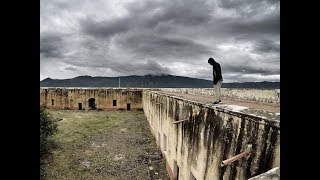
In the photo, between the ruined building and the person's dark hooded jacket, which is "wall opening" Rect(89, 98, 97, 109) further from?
the person's dark hooded jacket

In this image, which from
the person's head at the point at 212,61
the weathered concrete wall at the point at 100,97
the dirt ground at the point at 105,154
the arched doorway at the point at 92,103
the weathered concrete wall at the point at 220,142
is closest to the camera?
the weathered concrete wall at the point at 220,142

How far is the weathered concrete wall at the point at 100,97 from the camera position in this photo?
3822 cm

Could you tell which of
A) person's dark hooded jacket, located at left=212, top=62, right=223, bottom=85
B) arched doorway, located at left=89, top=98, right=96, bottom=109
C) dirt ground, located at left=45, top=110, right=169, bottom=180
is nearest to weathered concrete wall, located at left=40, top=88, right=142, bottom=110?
arched doorway, located at left=89, top=98, right=96, bottom=109

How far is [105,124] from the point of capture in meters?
26.5

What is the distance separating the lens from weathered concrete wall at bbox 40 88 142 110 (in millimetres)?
38219

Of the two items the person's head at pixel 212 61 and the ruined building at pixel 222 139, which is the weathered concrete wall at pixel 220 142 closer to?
the ruined building at pixel 222 139

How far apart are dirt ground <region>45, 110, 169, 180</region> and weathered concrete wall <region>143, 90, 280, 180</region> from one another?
13.6ft

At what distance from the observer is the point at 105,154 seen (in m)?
16.3

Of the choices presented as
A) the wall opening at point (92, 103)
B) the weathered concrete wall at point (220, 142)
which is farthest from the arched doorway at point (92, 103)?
the weathered concrete wall at point (220, 142)

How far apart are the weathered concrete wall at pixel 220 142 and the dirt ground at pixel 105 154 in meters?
4.16

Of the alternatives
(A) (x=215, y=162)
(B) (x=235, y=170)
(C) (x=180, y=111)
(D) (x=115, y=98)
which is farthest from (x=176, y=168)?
(D) (x=115, y=98)

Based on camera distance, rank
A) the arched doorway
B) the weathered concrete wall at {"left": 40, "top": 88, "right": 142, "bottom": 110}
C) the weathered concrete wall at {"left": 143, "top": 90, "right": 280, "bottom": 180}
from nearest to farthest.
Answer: the weathered concrete wall at {"left": 143, "top": 90, "right": 280, "bottom": 180}
the weathered concrete wall at {"left": 40, "top": 88, "right": 142, "bottom": 110}
the arched doorway
